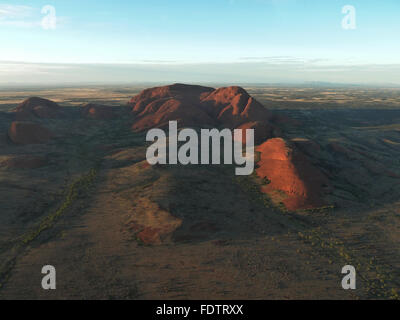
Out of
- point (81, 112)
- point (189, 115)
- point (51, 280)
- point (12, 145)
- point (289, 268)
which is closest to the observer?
point (51, 280)

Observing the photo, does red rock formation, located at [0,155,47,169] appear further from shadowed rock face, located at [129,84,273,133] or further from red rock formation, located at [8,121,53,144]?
shadowed rock face, located at [129,84,273,133]

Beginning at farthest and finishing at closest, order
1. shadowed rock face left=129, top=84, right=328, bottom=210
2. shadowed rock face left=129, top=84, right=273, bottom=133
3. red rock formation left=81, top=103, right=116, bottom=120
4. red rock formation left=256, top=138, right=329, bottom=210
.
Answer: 1. red rock formation left=81, top=103, right=116, bottom=120
2. shadowed rock face left=129, top=84, right=273, bottom=133
3. shadowed rock face left=129, top=84, right=328, bottom=210
4. red rock formation left=256, top=138, right=329, bottom=210

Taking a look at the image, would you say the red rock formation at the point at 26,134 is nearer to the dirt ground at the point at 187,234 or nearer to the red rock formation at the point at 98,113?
the dirt ground at the point at 187,234

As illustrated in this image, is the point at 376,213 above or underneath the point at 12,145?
underneath

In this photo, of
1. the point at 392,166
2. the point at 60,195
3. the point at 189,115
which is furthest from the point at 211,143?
the point at 392,166

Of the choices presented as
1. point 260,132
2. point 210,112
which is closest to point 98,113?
point 210,112

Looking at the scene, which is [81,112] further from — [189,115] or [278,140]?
[278,140]

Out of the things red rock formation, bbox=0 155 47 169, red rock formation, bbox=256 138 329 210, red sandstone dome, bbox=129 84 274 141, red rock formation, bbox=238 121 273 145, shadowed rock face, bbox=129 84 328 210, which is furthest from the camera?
red sandstone dome, bbox=129 84 274 141

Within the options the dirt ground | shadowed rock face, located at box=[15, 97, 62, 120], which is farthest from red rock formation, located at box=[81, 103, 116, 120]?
the dirt ground

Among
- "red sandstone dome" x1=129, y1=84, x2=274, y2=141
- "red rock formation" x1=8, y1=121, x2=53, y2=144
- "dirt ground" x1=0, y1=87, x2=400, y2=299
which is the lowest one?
"dirt ground" x1=0, y1=87, x2=400, y2=299
